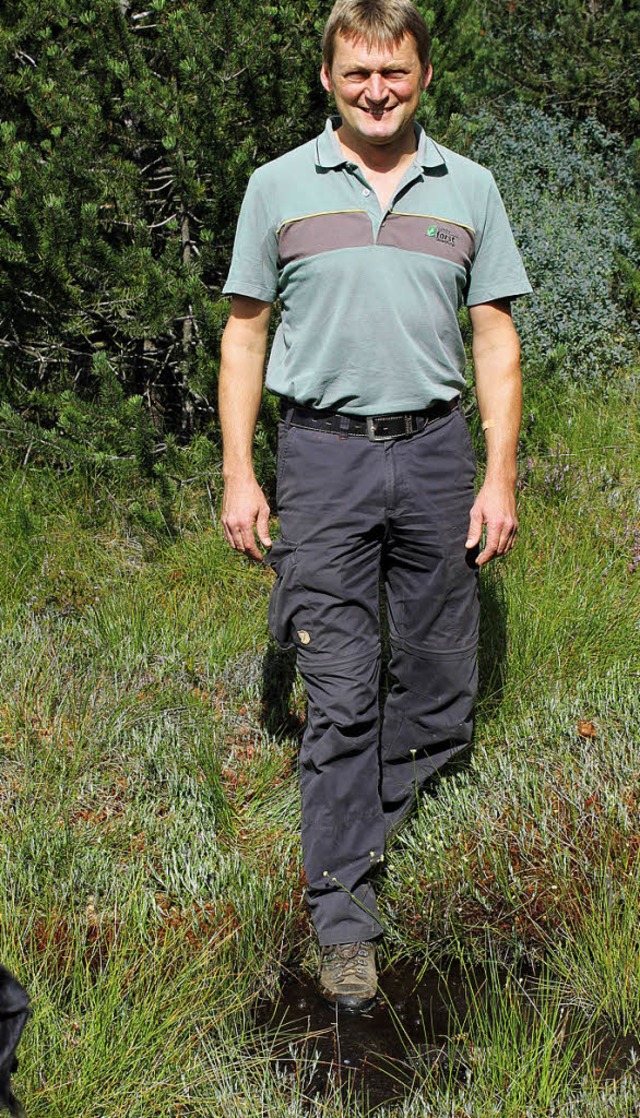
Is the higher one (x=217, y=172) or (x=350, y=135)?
(x=217, y=172)

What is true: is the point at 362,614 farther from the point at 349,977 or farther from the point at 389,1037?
the point at 389,1037

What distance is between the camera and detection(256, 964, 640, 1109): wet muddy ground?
269 cm

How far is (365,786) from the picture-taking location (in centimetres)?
300

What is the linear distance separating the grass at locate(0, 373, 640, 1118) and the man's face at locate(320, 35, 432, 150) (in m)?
1.76

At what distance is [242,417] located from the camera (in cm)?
290

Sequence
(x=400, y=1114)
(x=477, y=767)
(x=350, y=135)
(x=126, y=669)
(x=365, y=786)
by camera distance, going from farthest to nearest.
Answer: (x=126, y=669) → (x=477, y=767) → (x=365, y=786) → (x=350, y=135) → (x=400, y=1114)

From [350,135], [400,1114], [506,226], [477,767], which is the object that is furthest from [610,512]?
[400,1114]

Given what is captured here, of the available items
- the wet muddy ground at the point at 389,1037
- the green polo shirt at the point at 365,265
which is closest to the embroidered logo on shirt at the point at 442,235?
the green polo shirt at the point at 365,265

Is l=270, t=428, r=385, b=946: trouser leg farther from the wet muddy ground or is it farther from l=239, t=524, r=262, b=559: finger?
the wet muddy ground

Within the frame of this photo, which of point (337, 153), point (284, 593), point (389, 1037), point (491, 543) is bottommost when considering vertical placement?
point (389, 1037)

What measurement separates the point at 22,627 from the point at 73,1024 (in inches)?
71.1

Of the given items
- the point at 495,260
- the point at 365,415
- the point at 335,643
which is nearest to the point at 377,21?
the point at 495,260

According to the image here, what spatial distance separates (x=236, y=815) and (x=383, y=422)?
4.75 feet

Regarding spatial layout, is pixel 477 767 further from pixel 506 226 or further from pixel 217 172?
pixel 217 172
